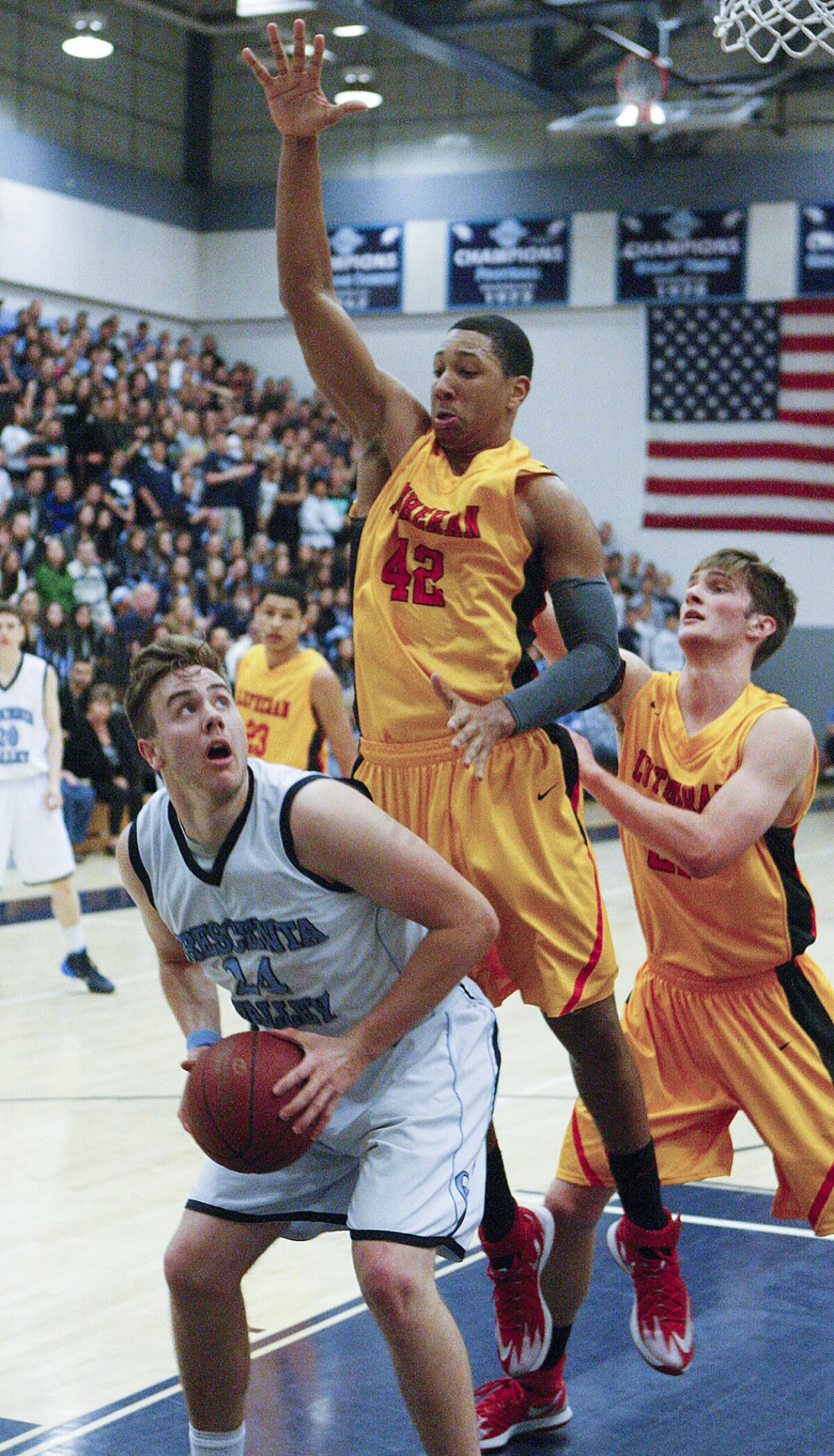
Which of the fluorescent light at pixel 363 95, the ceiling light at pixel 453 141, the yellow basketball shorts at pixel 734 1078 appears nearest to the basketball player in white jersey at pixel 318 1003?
the yellow basketball shorts at pixel 734 1078

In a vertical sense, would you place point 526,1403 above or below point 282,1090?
below

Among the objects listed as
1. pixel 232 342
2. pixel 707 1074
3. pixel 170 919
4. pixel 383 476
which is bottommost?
pixel 707 1074

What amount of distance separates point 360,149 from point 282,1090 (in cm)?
1934

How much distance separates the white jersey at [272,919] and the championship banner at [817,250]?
16.9 meters

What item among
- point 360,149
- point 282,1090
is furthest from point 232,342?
point 282,1090

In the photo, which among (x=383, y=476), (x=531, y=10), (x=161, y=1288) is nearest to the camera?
(x=383, y=476)

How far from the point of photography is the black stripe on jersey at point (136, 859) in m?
2.85

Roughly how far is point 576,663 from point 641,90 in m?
12.7

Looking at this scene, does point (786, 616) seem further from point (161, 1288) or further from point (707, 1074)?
point (161, 1288)

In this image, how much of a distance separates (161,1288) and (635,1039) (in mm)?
1324

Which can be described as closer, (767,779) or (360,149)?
(767,779)

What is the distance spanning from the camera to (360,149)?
2048cm

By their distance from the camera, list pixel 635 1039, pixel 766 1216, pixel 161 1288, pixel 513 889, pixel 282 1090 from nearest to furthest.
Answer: pixel 282 1090
pixel 513 889
pixel 635 1039
pixel 161 1288
pixel 766 1216

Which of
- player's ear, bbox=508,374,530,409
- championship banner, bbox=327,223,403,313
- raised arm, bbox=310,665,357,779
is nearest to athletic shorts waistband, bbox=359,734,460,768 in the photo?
player's ear, bbox=508,374,530,409
